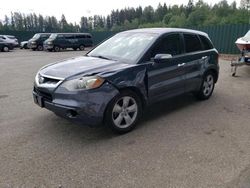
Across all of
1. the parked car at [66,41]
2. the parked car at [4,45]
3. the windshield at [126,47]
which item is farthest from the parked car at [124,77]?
the parked car at [4,45]

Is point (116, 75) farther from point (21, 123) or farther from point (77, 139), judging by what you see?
point (21, 123)

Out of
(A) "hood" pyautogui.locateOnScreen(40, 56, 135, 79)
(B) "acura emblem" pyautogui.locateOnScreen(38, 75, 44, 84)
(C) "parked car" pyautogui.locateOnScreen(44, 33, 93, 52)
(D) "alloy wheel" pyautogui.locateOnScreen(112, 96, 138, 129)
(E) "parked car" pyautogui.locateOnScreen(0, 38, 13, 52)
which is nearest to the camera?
(A) "hood" pyautogui.locateOnScreen(40, 56, 135, 79)

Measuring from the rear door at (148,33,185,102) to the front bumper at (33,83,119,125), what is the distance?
0.95 meters

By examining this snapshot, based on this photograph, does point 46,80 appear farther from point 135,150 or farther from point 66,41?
point 66,41

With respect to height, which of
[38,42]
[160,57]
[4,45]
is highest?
[160,57]

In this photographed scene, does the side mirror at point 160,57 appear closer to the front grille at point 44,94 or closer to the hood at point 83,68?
the hood at point 83,68

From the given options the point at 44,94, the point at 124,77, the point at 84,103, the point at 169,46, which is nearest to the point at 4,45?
the point at 44,94

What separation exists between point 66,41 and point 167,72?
836 inches

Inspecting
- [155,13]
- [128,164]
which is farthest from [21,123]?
[155,13]

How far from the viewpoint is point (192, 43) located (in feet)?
18.0

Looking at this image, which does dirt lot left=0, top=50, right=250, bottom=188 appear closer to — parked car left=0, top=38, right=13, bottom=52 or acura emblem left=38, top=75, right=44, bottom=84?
acura emblem left=38, top=75, right=44, bottom=84

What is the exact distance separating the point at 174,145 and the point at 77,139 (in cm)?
147

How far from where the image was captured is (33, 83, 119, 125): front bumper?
364cm

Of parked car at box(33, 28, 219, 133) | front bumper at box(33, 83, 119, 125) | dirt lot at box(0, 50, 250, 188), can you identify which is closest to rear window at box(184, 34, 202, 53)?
parked car at box(33, 28, 219, 133)
